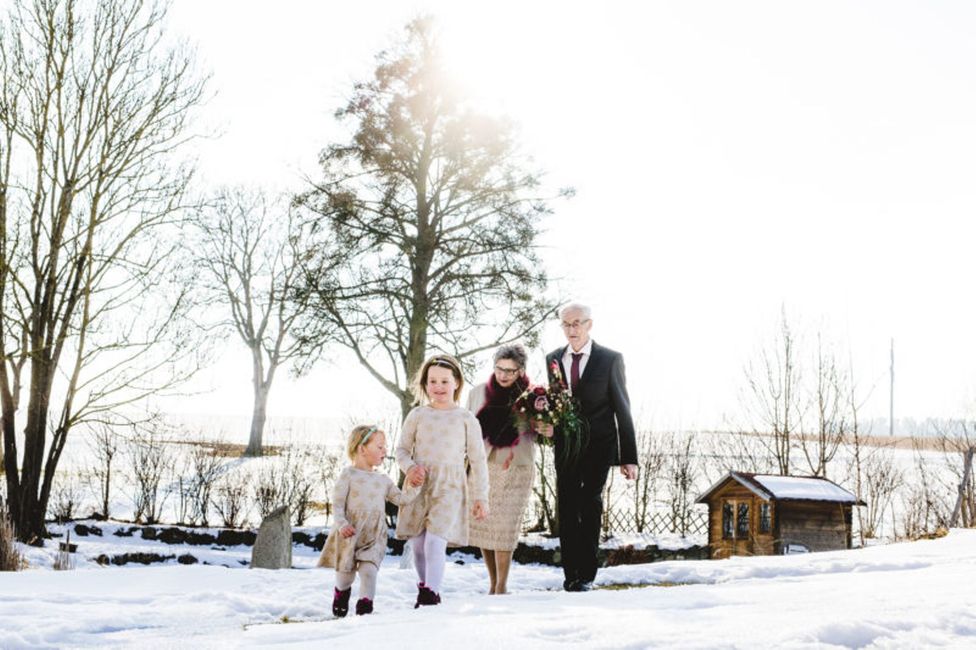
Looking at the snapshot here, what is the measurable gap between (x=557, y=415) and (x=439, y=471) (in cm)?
87

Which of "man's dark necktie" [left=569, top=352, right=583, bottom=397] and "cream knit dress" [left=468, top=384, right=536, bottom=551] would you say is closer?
"cream knit dress" [left=468, top=384, right=536, bottom=551]

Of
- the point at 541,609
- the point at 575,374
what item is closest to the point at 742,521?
the point at 575,374

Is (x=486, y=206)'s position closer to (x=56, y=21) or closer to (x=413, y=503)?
(x=56, y=21)

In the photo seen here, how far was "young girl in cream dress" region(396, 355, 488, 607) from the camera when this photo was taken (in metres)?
5.12

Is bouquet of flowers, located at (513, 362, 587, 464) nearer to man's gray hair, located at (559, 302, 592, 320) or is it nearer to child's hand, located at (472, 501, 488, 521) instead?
man's gray hair, located at (559, 302, 592, 320)

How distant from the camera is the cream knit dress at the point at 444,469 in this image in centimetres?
514

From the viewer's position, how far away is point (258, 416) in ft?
97.8

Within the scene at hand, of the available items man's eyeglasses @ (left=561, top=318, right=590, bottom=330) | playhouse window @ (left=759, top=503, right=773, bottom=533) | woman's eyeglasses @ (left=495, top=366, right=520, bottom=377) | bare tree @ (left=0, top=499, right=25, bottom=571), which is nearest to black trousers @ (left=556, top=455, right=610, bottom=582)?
woman's eyeglasses @ (left=495, top=366, right=520, bottom=377)

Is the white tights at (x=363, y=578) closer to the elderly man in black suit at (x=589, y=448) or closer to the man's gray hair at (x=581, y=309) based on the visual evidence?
the elderly man in black suit at (x=589, y=448)

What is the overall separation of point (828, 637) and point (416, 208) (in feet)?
48.2

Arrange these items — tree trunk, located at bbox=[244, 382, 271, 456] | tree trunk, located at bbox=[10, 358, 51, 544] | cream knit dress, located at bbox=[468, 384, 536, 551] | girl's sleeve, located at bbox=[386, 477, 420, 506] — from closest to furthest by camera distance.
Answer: girl's sleeve, located at bbox=[386, 477, 420, 506] < cream knit dress, located at bbox=[468, 384, 536, 551] < tree trunk, located at bbox=[10, 358, 51, 544] < tree trunk, located at bbox=[244, 382, 271, 456]

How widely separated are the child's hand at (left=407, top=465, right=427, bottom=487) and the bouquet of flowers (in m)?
0.76

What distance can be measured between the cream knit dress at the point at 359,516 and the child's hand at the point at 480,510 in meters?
0.39

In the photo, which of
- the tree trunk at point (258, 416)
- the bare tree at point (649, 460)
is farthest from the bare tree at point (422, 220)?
the tree trunk at point (258, 416)
